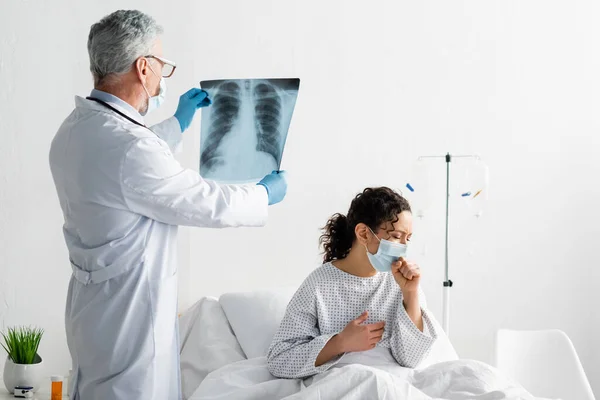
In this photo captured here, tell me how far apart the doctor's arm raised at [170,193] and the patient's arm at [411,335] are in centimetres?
59

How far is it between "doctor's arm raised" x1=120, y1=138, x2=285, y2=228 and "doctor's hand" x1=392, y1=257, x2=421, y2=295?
0.52m

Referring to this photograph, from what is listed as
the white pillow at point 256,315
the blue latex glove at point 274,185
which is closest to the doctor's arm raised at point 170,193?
the blue latex glove at point 274,185

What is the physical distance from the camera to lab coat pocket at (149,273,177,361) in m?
1.66

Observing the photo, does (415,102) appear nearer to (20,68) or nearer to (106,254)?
(20,68)

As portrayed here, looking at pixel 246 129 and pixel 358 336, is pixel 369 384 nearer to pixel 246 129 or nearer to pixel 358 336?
pixel 358 336

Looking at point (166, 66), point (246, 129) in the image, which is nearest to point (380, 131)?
point (246, 129)

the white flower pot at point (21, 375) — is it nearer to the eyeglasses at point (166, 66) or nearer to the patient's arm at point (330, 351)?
the patient's arm at point (330, 351)

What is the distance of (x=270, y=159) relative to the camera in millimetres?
2607

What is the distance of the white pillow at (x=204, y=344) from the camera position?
7.90 ft

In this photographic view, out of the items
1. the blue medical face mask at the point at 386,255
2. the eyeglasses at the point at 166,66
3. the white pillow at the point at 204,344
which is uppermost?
the eyeglasses at the point at 166,66

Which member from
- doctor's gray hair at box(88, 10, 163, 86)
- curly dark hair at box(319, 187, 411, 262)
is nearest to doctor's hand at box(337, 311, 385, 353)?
curly dark hair at box(319, 187, 411, 262)

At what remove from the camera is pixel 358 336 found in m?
1.99

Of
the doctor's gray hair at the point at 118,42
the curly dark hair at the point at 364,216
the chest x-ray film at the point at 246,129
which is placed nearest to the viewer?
the doctor's gray hair at the point at 118,42

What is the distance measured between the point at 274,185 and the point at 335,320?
18.7 inches
